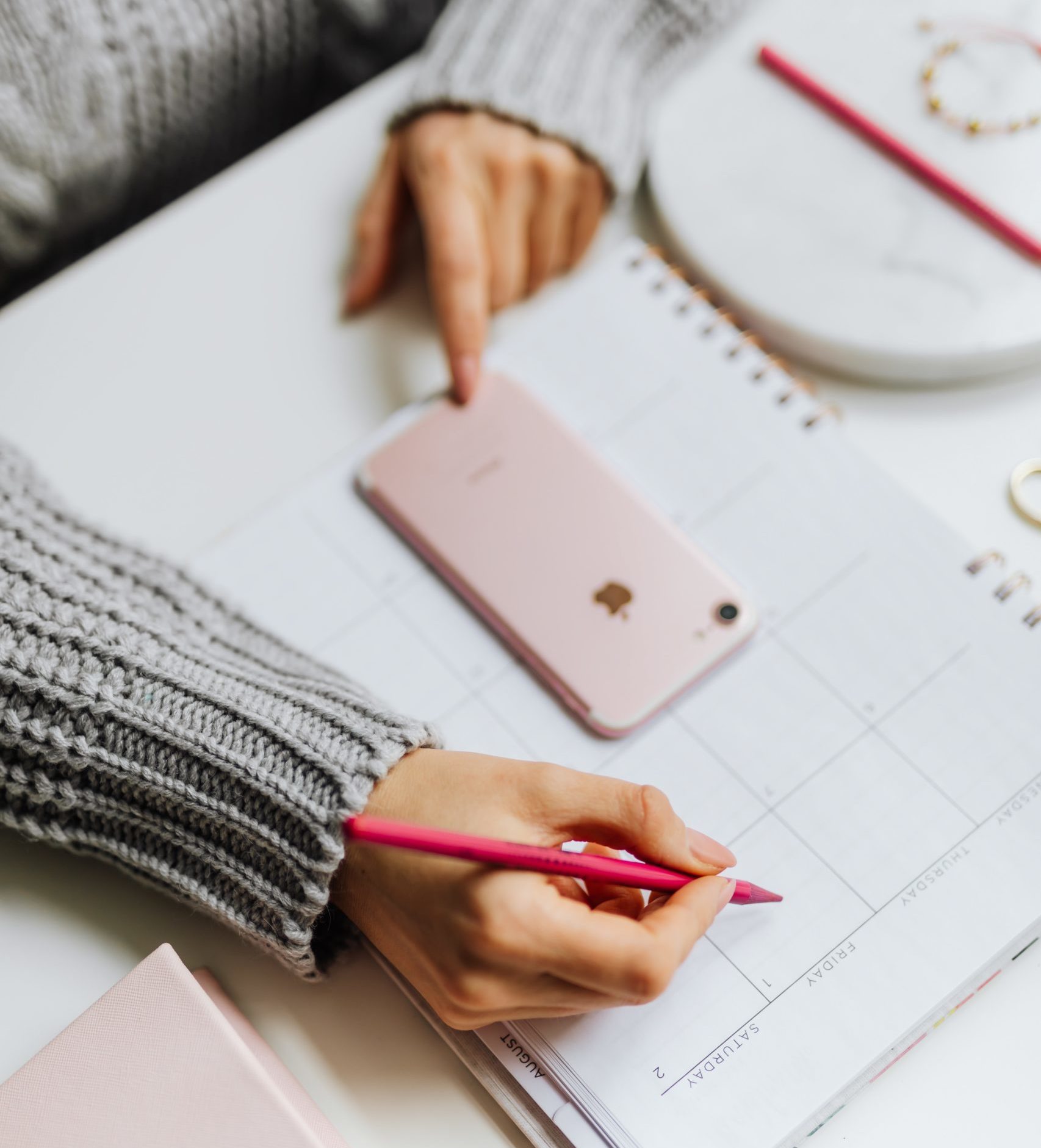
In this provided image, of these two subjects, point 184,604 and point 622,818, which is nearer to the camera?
point 622,818

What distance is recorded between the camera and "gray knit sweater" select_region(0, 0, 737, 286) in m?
0.62

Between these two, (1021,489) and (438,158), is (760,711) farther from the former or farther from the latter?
(438,158)

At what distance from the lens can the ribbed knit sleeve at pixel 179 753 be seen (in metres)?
0.43

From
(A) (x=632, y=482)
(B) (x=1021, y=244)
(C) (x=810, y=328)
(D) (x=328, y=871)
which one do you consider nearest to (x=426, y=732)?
(D) (x=328, y=871)

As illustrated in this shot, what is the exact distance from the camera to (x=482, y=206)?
0.62 metres

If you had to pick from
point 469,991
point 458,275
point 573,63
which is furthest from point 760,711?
point 573,63

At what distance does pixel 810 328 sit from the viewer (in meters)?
0.56

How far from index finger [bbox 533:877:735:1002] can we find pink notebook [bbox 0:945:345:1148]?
119 mm

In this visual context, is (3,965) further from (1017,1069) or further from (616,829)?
(1017,1069)

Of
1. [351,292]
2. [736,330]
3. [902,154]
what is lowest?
[351,292]

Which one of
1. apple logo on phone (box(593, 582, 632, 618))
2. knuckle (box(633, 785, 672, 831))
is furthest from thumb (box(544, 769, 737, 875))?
apple logo on phone (box(593, 582, 632, 618))

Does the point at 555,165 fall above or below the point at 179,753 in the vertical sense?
above

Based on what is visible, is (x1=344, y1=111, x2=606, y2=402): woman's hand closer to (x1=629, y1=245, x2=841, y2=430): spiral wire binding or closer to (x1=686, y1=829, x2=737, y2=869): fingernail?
(x1=629, y1=245, x2=841, y2=430): spiral wire binding

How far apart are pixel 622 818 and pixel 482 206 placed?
15.3 inches
